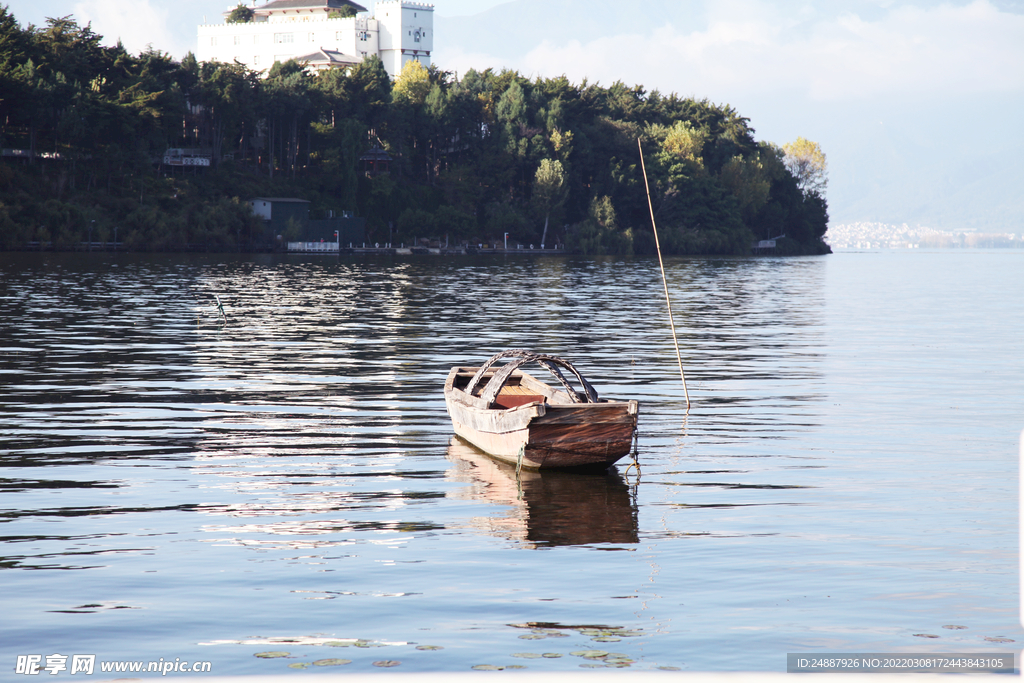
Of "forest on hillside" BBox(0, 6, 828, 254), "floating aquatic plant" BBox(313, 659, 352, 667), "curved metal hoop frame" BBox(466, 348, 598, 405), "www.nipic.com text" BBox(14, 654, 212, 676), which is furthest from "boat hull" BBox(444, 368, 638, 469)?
"forest on hillside" BBox(0, 6, 828, 254)

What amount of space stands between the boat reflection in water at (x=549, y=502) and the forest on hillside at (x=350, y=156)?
344ft

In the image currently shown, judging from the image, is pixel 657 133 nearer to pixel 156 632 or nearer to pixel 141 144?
pixel 141 144

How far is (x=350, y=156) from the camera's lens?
147750mm

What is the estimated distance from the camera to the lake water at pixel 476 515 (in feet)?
36.1

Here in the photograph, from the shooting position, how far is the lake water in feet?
36.1

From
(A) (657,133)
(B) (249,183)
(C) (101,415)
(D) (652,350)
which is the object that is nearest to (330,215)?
(B) (249,183)

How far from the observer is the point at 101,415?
24266 millimetres

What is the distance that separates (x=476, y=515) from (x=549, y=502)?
4.82ft

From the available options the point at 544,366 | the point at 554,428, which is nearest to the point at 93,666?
the point at 554,428

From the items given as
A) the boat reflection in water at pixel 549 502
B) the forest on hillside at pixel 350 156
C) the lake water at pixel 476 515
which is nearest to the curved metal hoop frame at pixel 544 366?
the boat reflection in water at pixel 549 502

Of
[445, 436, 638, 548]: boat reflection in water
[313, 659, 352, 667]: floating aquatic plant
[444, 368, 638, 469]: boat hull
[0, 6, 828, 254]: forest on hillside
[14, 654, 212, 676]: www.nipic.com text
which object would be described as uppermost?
[0, 6, 828, 254]: forest on hillside

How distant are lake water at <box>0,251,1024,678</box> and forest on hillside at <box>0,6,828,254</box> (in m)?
90.4

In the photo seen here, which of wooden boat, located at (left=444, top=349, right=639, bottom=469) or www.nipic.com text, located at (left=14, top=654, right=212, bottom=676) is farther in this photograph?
wooden boat, located at (left=444, top=349, right=639, bottom=469)

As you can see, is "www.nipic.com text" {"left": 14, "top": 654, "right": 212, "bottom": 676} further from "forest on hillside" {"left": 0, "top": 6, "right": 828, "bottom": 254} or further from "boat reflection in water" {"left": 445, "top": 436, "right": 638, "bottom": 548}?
"forest on hillside" {"left": 0, "top": 6, "right": 828, "bottom": 254}
